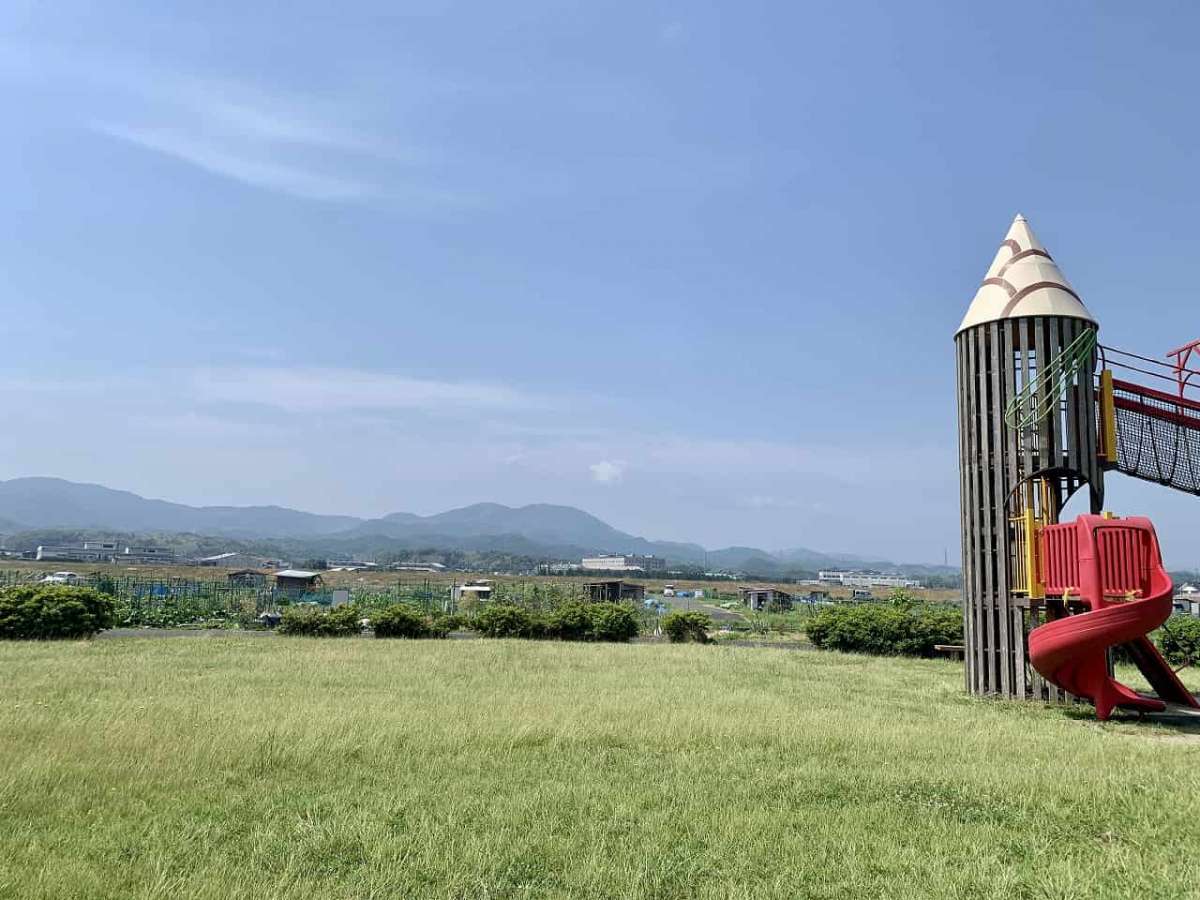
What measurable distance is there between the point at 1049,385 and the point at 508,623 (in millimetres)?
20217

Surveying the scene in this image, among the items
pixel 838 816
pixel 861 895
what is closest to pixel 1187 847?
pixel 838 816

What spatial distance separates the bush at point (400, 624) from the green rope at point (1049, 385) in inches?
815

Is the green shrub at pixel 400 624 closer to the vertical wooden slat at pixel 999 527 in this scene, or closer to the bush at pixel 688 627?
the bush at pixel 688 627

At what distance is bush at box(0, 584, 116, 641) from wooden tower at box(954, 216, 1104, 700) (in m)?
24.7

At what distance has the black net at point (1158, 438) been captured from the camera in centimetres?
1720

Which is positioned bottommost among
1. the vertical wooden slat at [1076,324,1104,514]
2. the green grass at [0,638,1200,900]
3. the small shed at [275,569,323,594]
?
the small shed at [275,569,323,594]

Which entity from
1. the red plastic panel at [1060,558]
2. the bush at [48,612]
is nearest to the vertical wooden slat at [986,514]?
the red plastic panel at [1060,558]

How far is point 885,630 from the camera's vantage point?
28.4 meters

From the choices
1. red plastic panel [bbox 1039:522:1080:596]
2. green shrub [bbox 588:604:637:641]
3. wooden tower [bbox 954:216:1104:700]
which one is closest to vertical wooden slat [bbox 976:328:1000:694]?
wooden tower [bbox 954:216:1104:700]

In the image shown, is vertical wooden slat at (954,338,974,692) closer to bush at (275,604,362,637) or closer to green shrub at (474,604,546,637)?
green shrub at (474,604,546,637)

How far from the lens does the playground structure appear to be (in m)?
15.9

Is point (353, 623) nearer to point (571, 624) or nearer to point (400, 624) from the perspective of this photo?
point (400, 624)

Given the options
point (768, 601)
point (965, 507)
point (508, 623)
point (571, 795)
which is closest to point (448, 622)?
point (508, 623)

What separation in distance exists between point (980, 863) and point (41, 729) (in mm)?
10313
